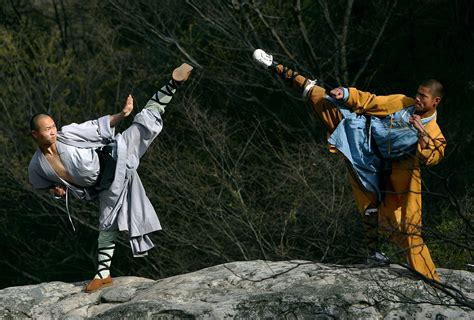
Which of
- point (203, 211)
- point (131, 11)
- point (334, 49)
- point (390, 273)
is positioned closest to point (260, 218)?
point (203, 211)

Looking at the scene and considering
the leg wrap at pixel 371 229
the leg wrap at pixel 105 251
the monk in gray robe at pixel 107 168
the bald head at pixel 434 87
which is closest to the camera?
the bald head at pixel 434 87

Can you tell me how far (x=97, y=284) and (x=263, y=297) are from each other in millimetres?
1280

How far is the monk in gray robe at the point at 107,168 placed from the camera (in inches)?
305

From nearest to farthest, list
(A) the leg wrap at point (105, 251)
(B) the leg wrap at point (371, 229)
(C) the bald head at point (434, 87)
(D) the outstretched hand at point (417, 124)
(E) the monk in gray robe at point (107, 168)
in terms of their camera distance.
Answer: (D) the outstretched hand at point (417, 124) → (C) the bald head at point (434, 87) → (B) the leg wrap at point (371, 229) → (E) the monk in gray robe at point (107, 168) → (A) the leg wrap at point (105, 251)

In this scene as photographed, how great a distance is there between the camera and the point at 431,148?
23.2ft

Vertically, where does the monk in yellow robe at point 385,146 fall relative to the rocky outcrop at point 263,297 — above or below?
above

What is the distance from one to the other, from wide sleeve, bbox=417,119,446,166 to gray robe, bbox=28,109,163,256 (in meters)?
1.78

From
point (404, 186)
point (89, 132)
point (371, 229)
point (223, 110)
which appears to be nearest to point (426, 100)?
point (404, 186)

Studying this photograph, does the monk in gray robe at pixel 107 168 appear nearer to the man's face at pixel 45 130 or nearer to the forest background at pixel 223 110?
the man's face at pixel 45 130

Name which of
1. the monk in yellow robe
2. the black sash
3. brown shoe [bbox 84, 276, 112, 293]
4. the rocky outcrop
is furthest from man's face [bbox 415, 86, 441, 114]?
brown shoe [bbox 84, 276, 112, 293]

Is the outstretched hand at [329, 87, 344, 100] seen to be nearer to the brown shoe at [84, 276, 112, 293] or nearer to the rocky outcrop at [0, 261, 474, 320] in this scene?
the rocky outcrop at [0, 261, 474, 320]

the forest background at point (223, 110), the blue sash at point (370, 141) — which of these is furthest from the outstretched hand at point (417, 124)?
the forest background at point (223, 110)

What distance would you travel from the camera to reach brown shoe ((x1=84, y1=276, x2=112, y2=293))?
8.03 metres

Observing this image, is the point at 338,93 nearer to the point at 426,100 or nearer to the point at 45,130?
the point at 426,100
